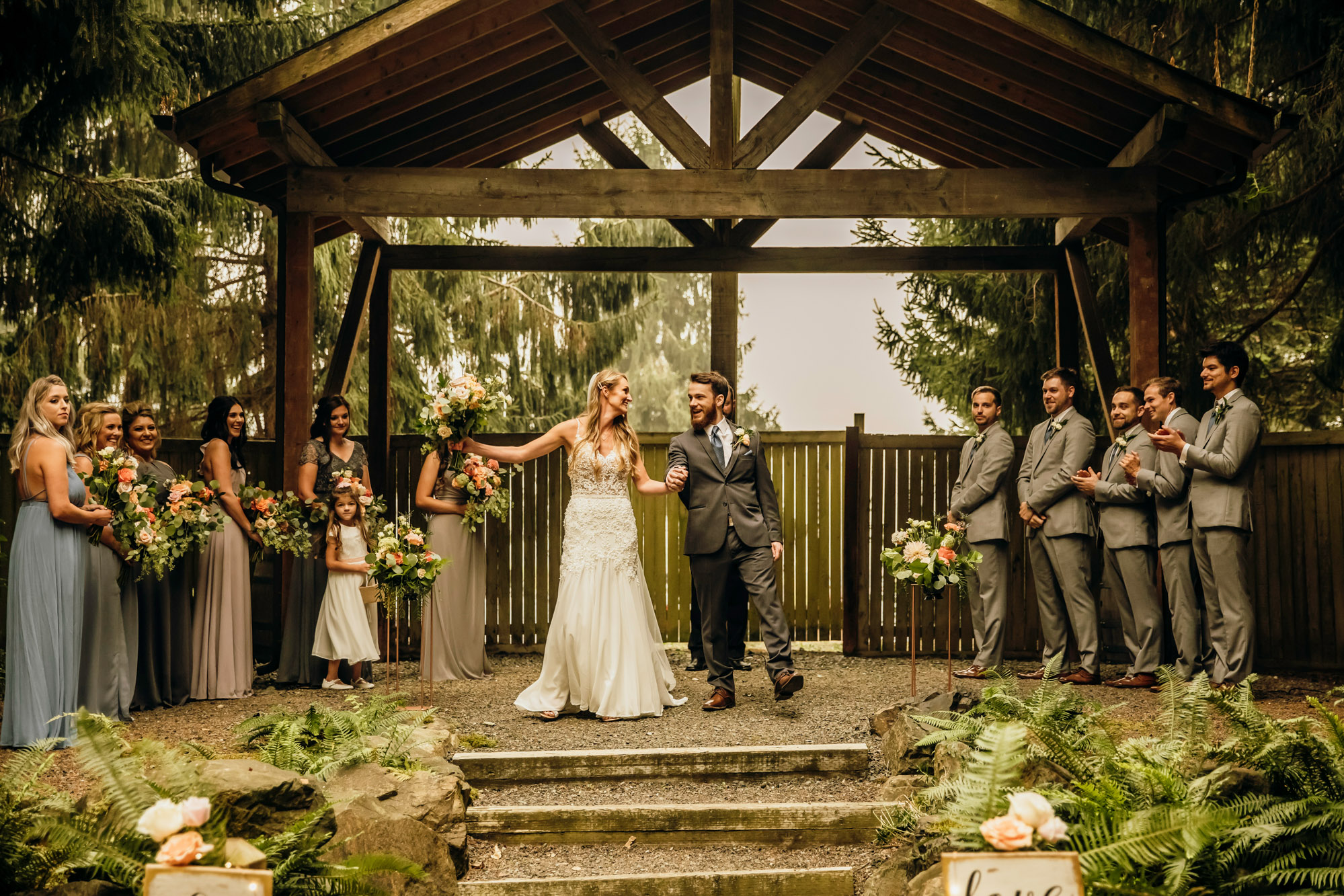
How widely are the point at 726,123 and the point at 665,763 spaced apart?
4.67 metres

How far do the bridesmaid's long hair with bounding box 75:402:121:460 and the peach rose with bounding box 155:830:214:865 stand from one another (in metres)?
4.93

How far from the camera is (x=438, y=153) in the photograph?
9.78 meters

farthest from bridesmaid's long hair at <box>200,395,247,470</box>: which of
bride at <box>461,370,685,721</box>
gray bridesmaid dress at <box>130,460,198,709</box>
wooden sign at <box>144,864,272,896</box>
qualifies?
wooden sign at <box>144,864,272,896</box>

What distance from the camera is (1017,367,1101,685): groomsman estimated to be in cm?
793

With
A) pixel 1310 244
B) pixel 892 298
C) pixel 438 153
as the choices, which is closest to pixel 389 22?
pixel 438 153

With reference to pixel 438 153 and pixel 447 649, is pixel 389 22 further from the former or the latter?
pixel 447 649

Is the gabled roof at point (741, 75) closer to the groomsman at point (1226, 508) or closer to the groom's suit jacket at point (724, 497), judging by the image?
the groomsman at point (1226, 508)

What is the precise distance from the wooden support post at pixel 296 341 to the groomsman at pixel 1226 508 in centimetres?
618

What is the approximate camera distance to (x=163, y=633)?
762 cm

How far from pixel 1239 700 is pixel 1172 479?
9.68ft

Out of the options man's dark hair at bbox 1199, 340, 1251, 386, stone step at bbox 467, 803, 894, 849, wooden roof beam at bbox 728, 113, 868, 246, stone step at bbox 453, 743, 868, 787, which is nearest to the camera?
stone step at bbox 467, 803, 894, 849

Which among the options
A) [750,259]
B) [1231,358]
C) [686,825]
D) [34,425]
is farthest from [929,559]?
[34,425]

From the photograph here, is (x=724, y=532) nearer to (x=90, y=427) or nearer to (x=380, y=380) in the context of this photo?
(x=90, y=427)

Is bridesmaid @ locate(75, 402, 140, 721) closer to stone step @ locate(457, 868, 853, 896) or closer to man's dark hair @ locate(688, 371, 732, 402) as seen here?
stone step @ locate(457, 868, 853, 896)
